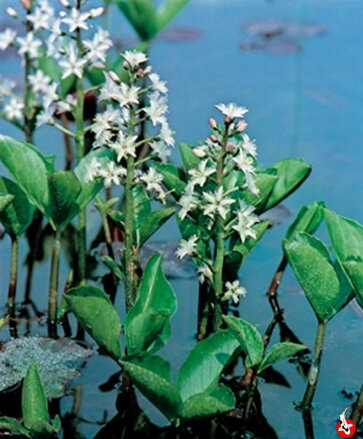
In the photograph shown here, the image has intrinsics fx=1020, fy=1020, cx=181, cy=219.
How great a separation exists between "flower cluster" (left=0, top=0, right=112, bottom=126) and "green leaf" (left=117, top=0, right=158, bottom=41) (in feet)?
0.92

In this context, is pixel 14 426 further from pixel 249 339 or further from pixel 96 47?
pixel 96 47

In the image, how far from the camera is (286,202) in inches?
122

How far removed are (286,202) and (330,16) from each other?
197 cm

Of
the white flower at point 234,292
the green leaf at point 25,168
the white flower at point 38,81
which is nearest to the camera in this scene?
the white flower at point 234,292

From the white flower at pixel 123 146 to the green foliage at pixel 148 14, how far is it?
139 centimetres

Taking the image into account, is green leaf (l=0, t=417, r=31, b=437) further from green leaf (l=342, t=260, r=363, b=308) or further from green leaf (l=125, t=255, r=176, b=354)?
green leaf (l=342, t=260, r=363, b=308)

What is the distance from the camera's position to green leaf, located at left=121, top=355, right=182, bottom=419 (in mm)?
1863

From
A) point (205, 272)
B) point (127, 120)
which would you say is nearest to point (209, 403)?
point (205, 272)

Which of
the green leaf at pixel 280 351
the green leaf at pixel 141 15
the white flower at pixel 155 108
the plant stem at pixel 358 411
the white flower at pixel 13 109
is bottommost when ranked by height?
the plant stem at pixel 358 411

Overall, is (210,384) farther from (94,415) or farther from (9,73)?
(9,73)

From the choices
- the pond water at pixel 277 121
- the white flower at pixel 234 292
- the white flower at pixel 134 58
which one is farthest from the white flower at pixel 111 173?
the pond water at pixel 277 121

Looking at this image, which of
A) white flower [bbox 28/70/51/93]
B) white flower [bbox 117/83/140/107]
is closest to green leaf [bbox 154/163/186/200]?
white flower [bbox 117/83/140/107]

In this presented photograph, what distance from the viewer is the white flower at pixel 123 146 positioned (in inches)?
80.8

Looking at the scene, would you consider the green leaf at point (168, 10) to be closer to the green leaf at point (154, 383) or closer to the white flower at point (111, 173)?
the white flower at point (111, 173)
